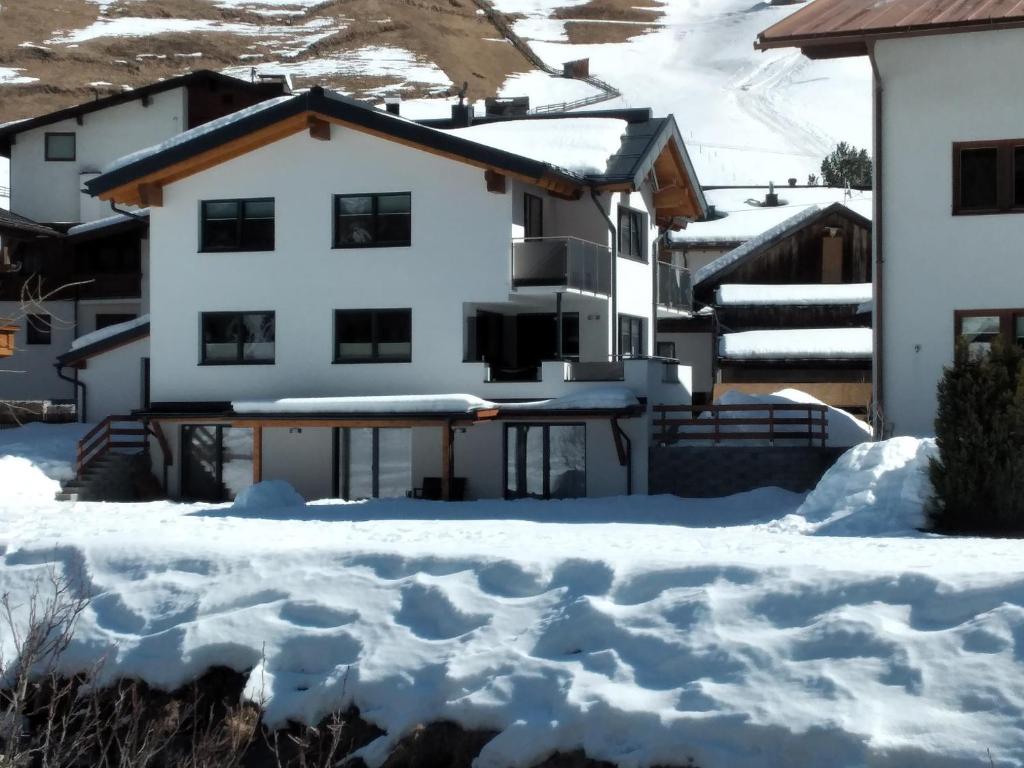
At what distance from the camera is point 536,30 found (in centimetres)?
16862

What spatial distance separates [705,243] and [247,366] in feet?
84.2

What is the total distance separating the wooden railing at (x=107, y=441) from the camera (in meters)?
32.4

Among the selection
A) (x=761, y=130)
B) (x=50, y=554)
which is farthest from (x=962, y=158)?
(x=761, y=130)

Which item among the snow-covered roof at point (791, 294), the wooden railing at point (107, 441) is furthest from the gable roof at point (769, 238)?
the wooden railing at point (107, 441)

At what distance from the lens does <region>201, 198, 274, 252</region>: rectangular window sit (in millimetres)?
32438

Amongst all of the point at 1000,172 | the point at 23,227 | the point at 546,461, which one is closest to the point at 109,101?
the point at 23,227

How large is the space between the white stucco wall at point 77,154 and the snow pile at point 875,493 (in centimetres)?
3355

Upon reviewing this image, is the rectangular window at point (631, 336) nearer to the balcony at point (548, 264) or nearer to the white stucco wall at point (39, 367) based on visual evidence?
the balcony at point (548, 264)

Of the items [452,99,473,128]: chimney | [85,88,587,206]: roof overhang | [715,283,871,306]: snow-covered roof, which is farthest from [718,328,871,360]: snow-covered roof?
[85,88,587,206]: roof overhang

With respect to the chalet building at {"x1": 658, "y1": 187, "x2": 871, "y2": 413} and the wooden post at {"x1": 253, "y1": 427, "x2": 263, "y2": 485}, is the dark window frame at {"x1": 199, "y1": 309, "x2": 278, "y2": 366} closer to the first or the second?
the wooden post at {"x1": 253, "y1": 427, "x2": 263, "y2": 485}

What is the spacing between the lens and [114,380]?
37.7 m

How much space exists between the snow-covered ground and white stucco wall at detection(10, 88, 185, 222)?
101 ft

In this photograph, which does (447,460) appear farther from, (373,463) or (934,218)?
(934,218)

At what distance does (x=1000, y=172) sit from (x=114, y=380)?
21.8 meters
